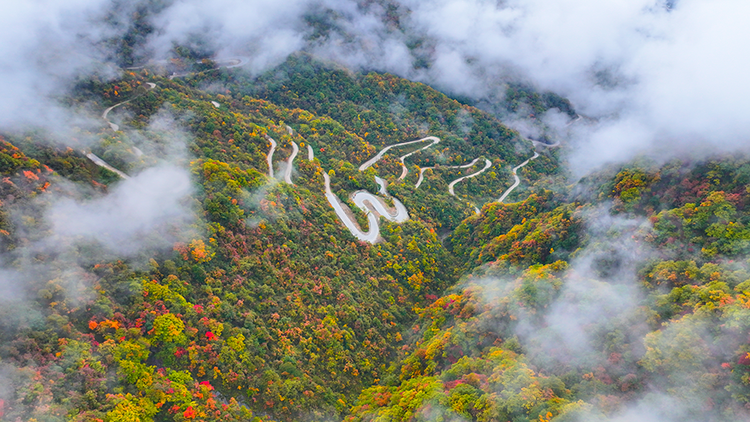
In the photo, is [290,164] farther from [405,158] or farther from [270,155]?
[405,158]

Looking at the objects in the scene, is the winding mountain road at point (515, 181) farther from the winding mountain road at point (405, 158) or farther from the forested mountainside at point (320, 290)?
the forested mountainside at point (320, 290)

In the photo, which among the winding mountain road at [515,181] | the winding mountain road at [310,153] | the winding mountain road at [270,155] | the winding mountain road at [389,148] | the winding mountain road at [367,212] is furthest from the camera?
the winding mountain road at [515,181]

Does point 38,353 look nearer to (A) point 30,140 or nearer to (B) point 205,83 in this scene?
(A) point 30,140

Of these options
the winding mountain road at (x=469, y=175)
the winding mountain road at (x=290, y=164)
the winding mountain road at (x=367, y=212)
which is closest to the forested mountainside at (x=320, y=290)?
the winding mountain road at (x=290, y=164)

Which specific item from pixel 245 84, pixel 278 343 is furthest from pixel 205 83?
pixel 278 343

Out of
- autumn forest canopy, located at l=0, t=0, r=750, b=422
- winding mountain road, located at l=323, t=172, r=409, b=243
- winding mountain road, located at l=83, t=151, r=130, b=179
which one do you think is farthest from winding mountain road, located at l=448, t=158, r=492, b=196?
winding mountain road, located at l=83, t=151, r=130, b=179

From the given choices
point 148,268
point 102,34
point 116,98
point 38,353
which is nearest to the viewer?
point 38,353

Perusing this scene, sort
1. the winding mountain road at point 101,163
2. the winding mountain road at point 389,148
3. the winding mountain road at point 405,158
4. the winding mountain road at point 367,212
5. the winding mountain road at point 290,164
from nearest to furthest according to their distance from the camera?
the winding mountain road at point 101,163
the winding mountain road at point 367,212
the winding mountain road at point 290,164
the winding mountain road at point 389,148
the winding mountain road at point 405,158

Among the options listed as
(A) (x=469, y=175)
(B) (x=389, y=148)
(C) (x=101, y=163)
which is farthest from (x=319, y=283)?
(A) (x=469, y=175)
